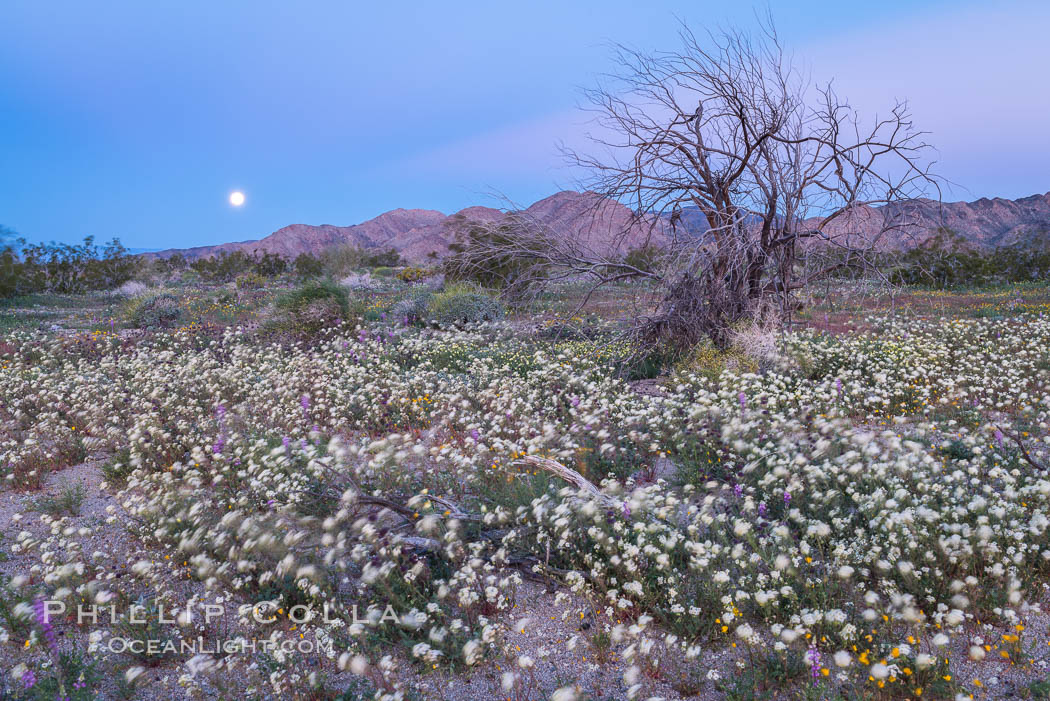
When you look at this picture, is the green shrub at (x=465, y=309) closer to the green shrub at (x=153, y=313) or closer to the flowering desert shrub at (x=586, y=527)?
the flowering desert shrub at (x=586, y=527)

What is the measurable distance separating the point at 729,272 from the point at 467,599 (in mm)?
7111

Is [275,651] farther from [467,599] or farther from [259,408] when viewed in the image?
[259,408]

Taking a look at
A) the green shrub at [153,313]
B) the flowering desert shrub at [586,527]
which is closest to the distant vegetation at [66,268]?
the green shrub at [153,313]

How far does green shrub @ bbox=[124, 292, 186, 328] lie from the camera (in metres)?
15.1

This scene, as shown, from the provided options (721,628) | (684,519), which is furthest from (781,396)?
(721,628)

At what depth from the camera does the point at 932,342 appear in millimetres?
9305

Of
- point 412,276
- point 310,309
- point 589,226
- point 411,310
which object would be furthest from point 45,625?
point 412,276

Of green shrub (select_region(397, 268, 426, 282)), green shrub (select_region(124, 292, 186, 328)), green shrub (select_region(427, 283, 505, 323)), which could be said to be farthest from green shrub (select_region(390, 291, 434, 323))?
green shrub (select_region(397, 268, 426, 282))

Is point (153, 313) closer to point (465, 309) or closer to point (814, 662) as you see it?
point (465, 309)

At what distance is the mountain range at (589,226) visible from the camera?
28.6 feet

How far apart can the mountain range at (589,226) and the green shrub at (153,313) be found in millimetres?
7664

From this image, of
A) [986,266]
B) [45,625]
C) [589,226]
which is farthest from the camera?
[986,266]

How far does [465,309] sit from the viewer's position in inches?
567

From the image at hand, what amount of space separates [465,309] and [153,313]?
8550 mm
